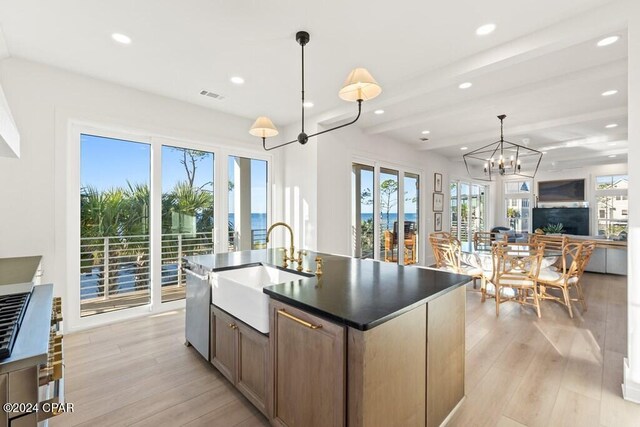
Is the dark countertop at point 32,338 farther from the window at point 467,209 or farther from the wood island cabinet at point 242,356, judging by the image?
the window at point 467,209

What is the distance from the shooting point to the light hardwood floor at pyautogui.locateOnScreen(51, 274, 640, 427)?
191 centimetres

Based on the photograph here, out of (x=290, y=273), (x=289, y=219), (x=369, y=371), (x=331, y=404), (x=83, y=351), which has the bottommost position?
(x=83, y=351)

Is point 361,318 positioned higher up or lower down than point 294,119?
lower down

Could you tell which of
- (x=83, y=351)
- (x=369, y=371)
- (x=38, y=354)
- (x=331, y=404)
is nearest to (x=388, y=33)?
(x=369, y=371)

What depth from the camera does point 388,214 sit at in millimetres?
6211

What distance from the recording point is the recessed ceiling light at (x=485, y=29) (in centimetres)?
237

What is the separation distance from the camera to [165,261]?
3891mm

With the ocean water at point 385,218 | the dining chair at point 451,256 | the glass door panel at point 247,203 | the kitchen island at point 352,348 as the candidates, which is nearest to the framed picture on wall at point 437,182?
the ocean water at point 385,218

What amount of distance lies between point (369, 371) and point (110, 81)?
156 inches

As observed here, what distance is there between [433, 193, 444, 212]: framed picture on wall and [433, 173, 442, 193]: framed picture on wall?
0.41 feet

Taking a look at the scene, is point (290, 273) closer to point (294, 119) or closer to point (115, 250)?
point (115, 250)

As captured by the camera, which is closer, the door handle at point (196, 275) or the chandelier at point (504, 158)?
the door handle at point (196, 275)

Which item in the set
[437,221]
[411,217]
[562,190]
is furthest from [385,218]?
[562,190]

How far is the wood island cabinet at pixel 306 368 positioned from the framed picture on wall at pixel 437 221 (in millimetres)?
6494
